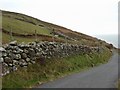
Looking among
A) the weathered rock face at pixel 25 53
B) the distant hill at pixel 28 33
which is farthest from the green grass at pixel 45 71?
the distant hill at pixel 28 33

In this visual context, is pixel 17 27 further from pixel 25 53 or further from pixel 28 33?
pixel 25 53

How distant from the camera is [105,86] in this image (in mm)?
30000

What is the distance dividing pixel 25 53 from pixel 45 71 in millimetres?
2772

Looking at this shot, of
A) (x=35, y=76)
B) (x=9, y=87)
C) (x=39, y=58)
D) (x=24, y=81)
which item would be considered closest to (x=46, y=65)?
(x=39, y=58)

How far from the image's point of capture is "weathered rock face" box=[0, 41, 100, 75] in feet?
101

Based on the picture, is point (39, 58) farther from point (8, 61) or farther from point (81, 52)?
point (81, 52)

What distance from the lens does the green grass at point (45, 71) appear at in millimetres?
28875

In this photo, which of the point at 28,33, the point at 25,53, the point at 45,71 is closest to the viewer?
the point at 25,53

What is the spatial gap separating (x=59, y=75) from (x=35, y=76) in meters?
4.25

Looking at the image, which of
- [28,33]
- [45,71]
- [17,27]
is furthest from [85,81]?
[17,27]

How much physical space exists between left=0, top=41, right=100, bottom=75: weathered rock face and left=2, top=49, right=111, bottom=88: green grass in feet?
2.09

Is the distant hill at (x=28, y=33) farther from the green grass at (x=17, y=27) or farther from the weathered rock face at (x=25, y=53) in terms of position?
the weathered rock face at (x=25, y=53)

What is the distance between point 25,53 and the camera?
1334 inches

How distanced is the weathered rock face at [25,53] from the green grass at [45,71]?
0.64 metres
